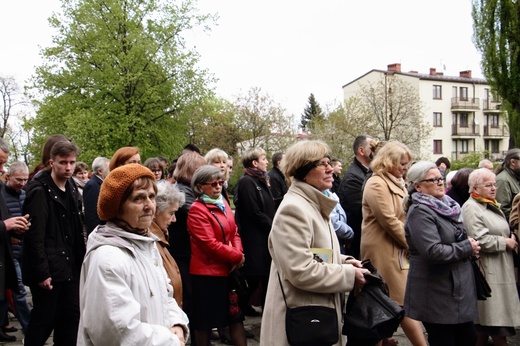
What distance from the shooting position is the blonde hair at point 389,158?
5.22m

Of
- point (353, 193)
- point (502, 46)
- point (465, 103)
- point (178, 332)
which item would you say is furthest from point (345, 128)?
point (178, 332)

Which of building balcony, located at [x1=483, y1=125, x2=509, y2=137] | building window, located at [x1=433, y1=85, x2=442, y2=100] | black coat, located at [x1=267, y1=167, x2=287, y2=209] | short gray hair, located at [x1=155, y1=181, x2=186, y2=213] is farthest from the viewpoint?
building balcony, located at [x1=483, y1=125, x2=509, y2=137]

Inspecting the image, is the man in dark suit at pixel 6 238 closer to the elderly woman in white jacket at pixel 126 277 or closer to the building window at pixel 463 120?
the elderly woman in white jacket at pixel 126 277

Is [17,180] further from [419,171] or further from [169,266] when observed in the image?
[419,171]

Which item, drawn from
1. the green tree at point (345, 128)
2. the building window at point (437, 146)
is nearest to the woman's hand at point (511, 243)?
the green tree at point (345, 128)

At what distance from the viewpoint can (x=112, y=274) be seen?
232 centimetres

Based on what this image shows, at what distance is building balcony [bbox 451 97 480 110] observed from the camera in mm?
65688

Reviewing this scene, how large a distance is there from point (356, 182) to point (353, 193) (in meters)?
0.17

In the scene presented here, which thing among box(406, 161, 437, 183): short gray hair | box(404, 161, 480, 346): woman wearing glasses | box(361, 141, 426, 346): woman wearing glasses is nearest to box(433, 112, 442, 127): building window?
box(361, 141, 426, 346): woman wearing glasses

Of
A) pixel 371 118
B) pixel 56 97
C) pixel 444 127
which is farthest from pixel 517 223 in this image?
pixel 444 127

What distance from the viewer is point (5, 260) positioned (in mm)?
4824

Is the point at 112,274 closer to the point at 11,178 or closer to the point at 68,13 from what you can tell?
the point at 11,178

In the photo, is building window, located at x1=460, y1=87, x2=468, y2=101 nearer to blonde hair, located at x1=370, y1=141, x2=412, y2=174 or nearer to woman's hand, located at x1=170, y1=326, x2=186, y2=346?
blonde hair, located at x1=370, y1=141, x2=412, y2=174

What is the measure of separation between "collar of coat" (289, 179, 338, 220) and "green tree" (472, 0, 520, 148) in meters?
24.3
